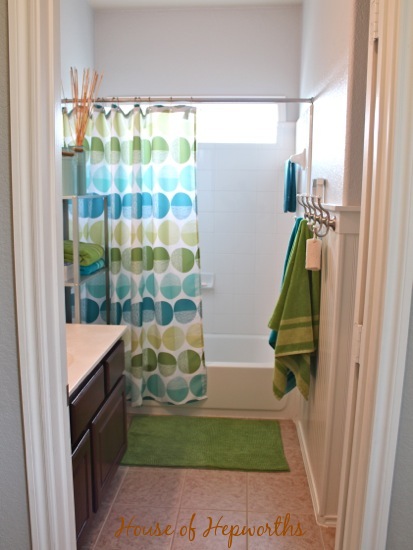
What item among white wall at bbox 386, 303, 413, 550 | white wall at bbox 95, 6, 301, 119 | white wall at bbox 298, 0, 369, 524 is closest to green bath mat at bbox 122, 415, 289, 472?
white wall at bbox 298, 0, 369, 524

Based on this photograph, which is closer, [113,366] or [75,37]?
[113,366]

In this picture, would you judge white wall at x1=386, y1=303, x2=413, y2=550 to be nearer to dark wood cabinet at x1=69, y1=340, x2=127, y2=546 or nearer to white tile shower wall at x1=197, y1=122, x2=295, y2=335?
dark wood cabinet at x1=69, y1=340, x2=127, y2=546

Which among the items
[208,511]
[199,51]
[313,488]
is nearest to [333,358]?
[313,488]

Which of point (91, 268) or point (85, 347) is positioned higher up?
point (91, 268)

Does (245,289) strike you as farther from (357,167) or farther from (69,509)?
(69,509)

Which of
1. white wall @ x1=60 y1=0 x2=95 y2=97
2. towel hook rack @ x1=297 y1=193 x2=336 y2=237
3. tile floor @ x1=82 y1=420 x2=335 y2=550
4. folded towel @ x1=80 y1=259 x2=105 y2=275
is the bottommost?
tile floor @ x1=82 y1=420 x2=335 y2=550

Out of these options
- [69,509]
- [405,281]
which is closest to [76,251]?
[69,509]

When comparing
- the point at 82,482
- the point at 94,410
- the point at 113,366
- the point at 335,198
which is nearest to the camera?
the point at 82,482

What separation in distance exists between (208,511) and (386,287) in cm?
167

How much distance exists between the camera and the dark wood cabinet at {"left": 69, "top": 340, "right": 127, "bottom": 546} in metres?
1.93

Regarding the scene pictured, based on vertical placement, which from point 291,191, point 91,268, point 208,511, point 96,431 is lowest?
point 208,511

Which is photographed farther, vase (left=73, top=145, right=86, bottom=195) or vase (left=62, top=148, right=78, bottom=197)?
vase (left=73, top=145, right=86, bottom=195)

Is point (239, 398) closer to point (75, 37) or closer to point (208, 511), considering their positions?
point (208, 511)

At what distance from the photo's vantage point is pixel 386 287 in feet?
3.94
